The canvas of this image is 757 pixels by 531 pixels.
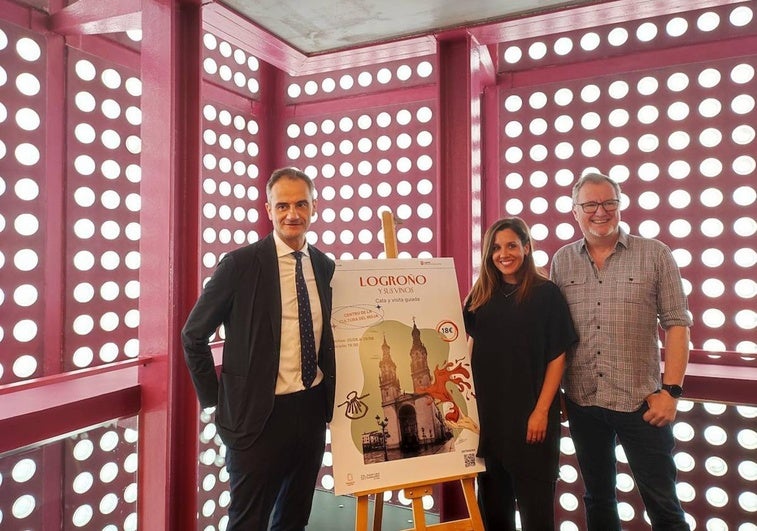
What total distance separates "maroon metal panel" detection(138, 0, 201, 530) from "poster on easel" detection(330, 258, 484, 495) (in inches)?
37.5

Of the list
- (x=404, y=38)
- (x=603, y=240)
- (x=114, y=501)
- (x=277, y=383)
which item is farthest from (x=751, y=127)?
(x=114, y=501)

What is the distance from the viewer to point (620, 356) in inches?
108

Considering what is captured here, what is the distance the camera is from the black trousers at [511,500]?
2633mm

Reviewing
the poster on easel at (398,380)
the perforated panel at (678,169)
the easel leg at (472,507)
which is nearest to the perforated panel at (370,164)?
the perforated panel at (678,169)

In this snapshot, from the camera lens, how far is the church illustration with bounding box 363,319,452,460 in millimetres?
2758

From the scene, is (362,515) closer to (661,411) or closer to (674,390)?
(661,411)

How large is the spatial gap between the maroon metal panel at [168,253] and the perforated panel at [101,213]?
689 mm

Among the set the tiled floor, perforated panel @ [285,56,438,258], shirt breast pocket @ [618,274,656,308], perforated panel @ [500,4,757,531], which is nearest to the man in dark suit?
shirt breast pocket @ [618,274,656,308]

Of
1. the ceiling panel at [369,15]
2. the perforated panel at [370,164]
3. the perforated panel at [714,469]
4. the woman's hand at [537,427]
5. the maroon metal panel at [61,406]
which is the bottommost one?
the perforated panel at [714,469]

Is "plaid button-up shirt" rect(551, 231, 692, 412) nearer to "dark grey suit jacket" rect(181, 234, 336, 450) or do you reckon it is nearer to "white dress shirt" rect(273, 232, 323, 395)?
"white dress shirt" rect(273, 232, 323, 395)

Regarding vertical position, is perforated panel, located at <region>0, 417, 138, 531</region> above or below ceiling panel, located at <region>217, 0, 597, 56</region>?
below

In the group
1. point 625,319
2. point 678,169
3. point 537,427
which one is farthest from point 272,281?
point 678,169

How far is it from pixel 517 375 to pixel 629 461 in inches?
32.0

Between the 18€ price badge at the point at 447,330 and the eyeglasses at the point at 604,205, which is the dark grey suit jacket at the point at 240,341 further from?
the eyeglasses at the point at 604,205
